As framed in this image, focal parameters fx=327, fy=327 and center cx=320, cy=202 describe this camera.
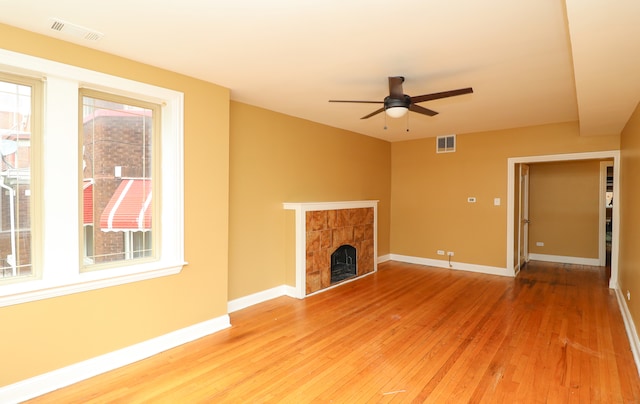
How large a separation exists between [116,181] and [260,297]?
2.32 m

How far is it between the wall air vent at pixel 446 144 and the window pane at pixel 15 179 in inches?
237

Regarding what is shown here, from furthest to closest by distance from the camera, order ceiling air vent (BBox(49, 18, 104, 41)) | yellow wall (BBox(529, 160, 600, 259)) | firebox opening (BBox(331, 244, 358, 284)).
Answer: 1. yellow wall (BBox(529, 160, 600, 259))
2. firebox opening (BBox(331, 244, 358, 284))
3. ceiling air vent (BBox(49, 18, 104, 41))

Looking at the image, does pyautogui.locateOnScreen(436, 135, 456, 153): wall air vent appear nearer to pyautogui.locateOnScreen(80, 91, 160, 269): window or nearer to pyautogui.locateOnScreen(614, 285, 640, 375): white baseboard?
pyautogui.locateOnScreen(614, 285, 640, 375): white baseboard

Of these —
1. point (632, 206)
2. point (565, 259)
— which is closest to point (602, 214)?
point (565, 259)

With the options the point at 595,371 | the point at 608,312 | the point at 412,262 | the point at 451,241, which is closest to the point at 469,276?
the point at 451,241

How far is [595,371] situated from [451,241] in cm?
375

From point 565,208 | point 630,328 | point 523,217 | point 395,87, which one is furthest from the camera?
point 565,208

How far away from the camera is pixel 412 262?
22.3 feet

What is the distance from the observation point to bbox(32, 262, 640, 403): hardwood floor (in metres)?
2.38

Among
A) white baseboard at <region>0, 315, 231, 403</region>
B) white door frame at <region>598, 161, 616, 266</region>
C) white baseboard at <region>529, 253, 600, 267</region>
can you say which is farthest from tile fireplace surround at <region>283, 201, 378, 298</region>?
white door frame at <region>598, 161, 616, 266</region>

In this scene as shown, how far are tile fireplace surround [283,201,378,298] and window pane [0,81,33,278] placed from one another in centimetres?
283

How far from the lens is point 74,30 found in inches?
91.4

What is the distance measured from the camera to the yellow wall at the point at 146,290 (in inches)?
91.4

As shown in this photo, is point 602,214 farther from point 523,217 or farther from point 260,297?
point 260,297
